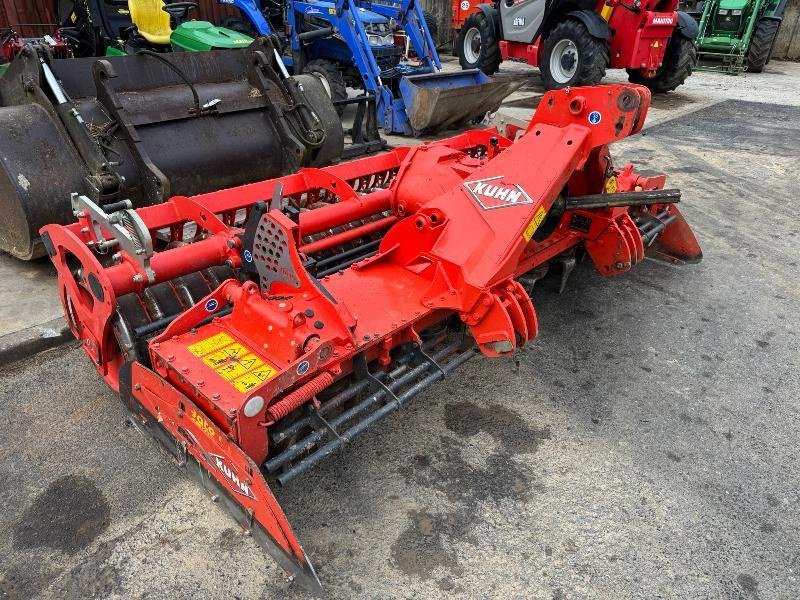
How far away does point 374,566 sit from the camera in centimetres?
222

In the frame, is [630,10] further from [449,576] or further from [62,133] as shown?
[449,576]

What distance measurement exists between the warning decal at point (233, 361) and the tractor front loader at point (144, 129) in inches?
79.8

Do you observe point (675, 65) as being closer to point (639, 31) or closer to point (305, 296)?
point (639, 31)

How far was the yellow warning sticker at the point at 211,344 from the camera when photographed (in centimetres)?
235

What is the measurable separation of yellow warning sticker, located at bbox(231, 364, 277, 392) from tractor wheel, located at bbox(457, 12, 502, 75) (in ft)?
35.4

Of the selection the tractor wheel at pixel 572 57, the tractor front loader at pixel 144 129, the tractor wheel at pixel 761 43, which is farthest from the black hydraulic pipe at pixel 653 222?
the tractor wheel at pixel 761 43

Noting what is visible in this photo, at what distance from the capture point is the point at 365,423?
2355 millimetres

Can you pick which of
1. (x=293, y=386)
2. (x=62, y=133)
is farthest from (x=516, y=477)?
(x=62, y=133)

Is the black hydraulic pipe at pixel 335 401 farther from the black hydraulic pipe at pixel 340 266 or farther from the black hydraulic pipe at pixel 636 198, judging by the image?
the black hydraulic pipe at pixel 636 198

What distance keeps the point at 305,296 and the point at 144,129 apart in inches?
112

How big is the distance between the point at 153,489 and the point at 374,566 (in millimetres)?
1008

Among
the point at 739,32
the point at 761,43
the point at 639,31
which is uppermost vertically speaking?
the point at 639,31

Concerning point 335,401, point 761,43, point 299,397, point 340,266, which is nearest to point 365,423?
point 335,401

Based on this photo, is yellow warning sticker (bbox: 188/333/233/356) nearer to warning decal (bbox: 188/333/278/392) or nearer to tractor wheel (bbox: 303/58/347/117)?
warning decal (bbox: 188/333/278/392)
